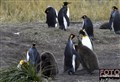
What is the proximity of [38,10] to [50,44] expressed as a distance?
6057 mm

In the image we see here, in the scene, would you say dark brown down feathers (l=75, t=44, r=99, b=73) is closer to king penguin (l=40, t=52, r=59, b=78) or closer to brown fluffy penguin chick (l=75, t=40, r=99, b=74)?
A: brown fluffy penguin chick (l=75, t=40, r=99, b=74)

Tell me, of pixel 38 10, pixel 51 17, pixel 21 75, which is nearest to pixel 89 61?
pixel 21 75

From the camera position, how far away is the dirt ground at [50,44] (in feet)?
37.7

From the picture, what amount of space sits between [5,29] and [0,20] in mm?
2714

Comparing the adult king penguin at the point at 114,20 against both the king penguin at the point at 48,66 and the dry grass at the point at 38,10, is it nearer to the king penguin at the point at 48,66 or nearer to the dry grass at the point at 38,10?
the dry grass at the point at 38,10

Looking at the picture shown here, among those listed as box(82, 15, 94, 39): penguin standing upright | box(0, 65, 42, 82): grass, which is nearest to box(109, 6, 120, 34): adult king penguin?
box(82, 15, 94, 39): penguin standing upright

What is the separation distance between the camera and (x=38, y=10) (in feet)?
66.0

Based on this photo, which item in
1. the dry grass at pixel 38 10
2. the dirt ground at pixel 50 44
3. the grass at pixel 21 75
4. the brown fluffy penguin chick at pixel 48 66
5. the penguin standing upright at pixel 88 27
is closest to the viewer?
the grass at pixel 21 75

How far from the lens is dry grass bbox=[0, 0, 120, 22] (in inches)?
765

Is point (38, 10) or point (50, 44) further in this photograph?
point (38, 10)

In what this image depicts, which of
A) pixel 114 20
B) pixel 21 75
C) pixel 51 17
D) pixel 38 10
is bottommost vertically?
pixel 21 75

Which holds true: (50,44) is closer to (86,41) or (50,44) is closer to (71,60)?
(86,41)

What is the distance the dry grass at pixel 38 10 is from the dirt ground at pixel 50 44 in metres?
2.20

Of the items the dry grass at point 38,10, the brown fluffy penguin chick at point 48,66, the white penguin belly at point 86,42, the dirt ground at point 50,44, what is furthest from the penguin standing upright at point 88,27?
the brown fluffy penguin chick at point 48,66
